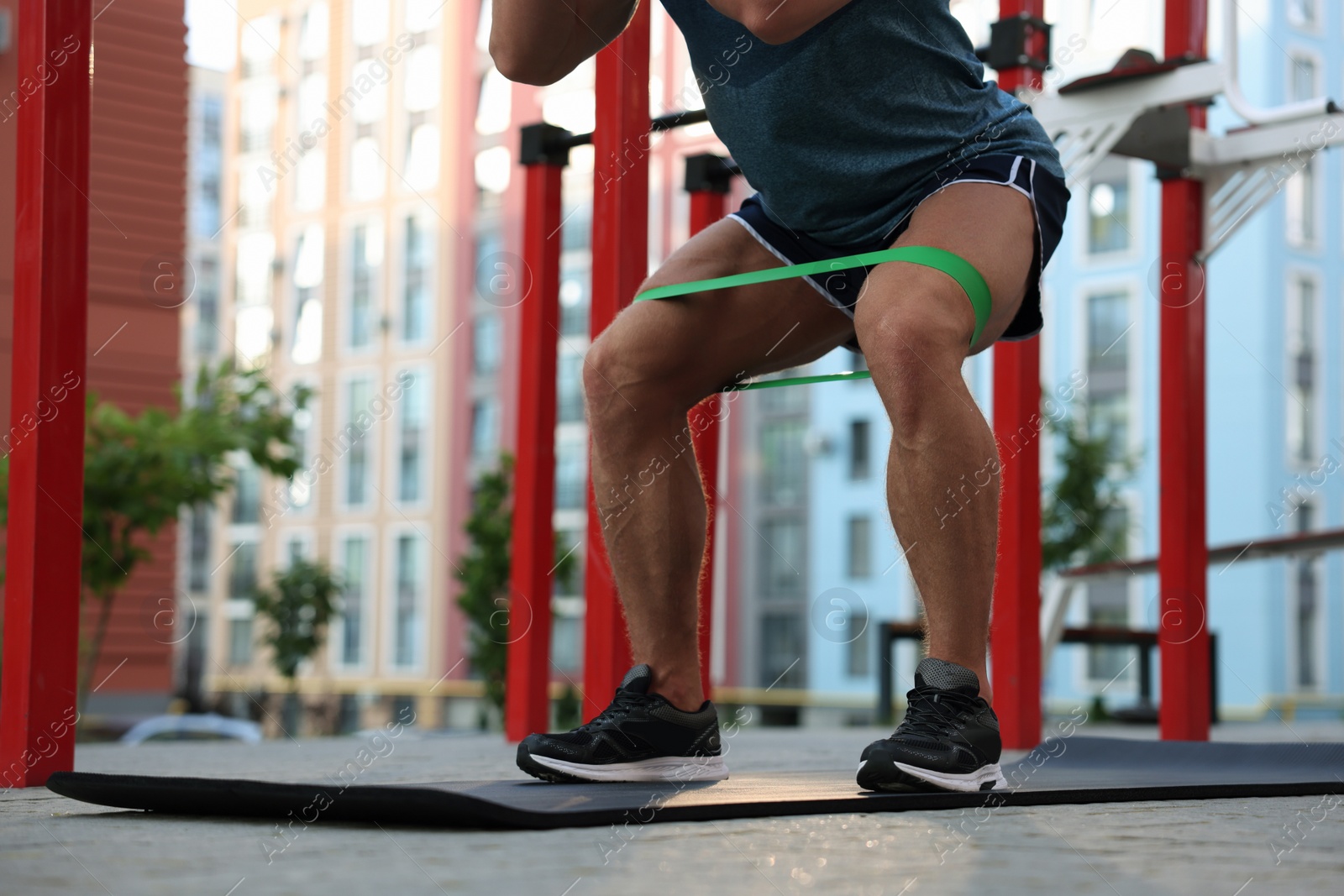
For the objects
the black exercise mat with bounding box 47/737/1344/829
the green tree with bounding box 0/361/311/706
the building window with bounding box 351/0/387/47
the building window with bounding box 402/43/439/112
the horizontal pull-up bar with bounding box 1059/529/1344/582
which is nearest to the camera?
the black exercise mat with bounding box 47/737/1344/829

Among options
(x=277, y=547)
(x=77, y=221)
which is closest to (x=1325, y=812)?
(x=77, y=221)

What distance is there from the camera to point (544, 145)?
174 inches

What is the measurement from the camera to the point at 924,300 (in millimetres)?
1992

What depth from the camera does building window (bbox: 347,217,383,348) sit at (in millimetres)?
34000

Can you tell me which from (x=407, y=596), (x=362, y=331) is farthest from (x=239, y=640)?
(x=362, y=331)

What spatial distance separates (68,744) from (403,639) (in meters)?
30.7

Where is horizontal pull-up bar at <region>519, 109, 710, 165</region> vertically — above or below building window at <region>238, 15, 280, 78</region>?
below

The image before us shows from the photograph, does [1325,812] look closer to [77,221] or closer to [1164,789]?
[1164,789]

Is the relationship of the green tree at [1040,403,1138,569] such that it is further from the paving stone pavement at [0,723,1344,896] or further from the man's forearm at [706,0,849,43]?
the paving stone pavement at [0,723,1344,896]

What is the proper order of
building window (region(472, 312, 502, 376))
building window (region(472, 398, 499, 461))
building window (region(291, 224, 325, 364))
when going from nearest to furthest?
building window (region(472, 398, 499, 461))
building window (region(472, 312, 502, 376))
building window (region(291, 224, 325, 364))

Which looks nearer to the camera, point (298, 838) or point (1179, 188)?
point (298, 838)

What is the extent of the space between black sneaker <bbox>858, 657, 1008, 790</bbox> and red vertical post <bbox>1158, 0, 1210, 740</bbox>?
199 centimetres

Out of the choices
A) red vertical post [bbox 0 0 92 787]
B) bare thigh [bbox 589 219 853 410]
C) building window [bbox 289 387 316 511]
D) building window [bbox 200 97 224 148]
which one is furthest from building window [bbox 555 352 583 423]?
bare thigh [bbox 589 219 853 410]

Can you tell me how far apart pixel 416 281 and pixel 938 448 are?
104 ft
